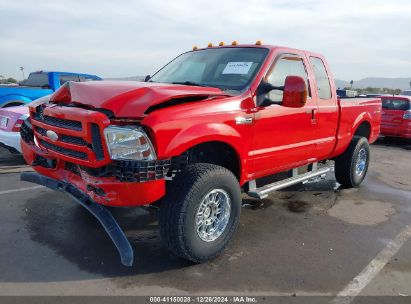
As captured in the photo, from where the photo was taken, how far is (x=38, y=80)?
1064 cm

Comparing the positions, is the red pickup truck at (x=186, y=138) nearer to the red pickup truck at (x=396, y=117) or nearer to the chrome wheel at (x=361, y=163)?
the chrome wheel at (x=361, y=163)

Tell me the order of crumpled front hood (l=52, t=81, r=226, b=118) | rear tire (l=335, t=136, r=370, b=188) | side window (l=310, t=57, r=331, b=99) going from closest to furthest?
crumpled front hood (l=52, t=81, r=226, b=118), side window (l=310, t=57, r=331, b=99), rear tire (l=335, t=136, r=370, b=188)

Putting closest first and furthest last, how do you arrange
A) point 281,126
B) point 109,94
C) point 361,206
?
point 109,94 → point 281,126 → point 361,206

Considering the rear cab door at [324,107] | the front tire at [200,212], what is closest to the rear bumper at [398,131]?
the rear cab door at [324,107]

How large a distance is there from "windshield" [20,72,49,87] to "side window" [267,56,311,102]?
24.5 ft

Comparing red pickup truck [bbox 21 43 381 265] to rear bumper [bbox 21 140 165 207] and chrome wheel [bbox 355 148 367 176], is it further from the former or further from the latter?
chrome wheel [bbox 355 148 367 176]

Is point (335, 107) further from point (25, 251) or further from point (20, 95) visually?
point (20, 95)

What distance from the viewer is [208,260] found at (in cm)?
368

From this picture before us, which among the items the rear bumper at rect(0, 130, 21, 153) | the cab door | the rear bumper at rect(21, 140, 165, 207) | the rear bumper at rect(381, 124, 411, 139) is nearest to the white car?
the rear bumper at rect(0, 130, 21, 153)

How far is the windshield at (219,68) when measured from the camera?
431 cm

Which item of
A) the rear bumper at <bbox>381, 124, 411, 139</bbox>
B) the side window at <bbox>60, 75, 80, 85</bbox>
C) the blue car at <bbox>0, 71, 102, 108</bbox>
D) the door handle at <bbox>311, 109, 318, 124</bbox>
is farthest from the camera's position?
the rear bumper at <bbox>381, 124, 411, 139</bbox>

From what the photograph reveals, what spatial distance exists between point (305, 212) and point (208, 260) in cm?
199

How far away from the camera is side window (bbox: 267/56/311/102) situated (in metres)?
4.36

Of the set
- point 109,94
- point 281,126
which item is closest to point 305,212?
point 281,126
